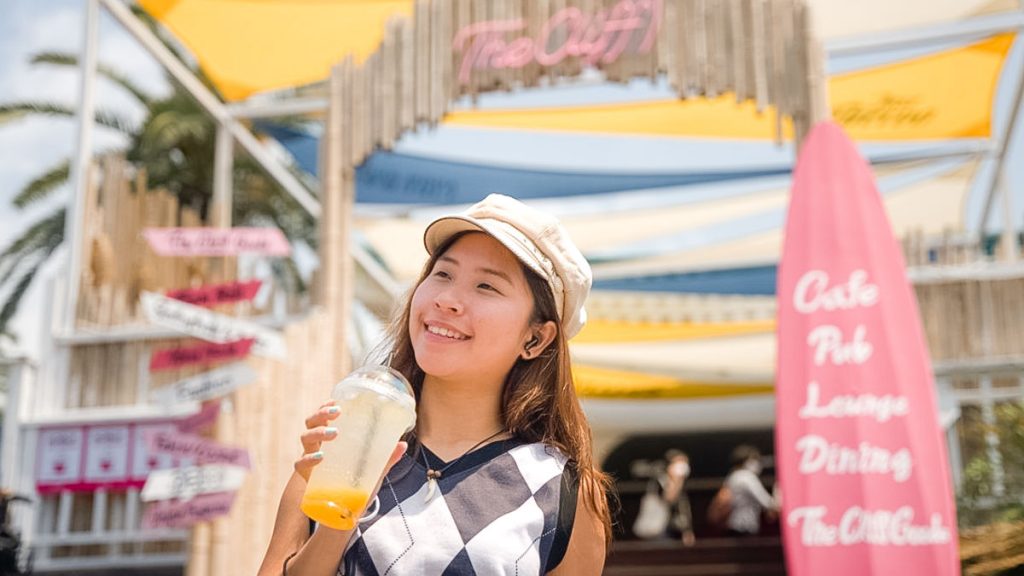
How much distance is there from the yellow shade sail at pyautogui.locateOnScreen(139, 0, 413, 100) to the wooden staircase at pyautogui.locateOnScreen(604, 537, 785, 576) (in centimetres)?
551

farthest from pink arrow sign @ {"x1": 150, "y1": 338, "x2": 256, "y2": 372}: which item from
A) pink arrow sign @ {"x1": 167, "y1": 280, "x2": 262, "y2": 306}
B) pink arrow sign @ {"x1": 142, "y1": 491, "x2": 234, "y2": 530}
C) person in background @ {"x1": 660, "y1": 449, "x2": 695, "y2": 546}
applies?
person in background @ {"x1": 660, "y1": 449, "x2": 695, "y2": 546}

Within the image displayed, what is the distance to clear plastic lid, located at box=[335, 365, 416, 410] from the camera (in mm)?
1651

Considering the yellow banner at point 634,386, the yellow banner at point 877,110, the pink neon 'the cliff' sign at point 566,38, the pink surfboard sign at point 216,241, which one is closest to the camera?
the pink neon 'the cliff' sign at point 566,38

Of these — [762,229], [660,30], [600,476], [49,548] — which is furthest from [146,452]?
[762,229]

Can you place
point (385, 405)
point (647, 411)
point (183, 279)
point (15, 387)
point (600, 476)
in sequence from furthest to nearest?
point (647, 411) < point (183, 279) < point (15, 387) < point (600, 476) < point (385, 405)

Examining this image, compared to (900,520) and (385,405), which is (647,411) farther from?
(385,405)

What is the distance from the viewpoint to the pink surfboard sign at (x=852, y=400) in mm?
5531

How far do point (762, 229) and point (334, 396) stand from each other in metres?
15.0

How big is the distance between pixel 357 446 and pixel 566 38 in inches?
222

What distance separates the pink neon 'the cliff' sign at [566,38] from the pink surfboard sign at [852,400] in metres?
1.39

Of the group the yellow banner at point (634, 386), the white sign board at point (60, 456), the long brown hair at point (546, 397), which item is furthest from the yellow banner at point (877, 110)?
the long brown hair at point (546, 397)

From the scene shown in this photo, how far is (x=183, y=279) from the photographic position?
9273 millimetres

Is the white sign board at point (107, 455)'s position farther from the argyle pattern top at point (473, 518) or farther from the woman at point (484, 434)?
the argyle pattern top at point (473, 518)

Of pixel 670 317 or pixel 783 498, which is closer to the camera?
pixel 783 498
